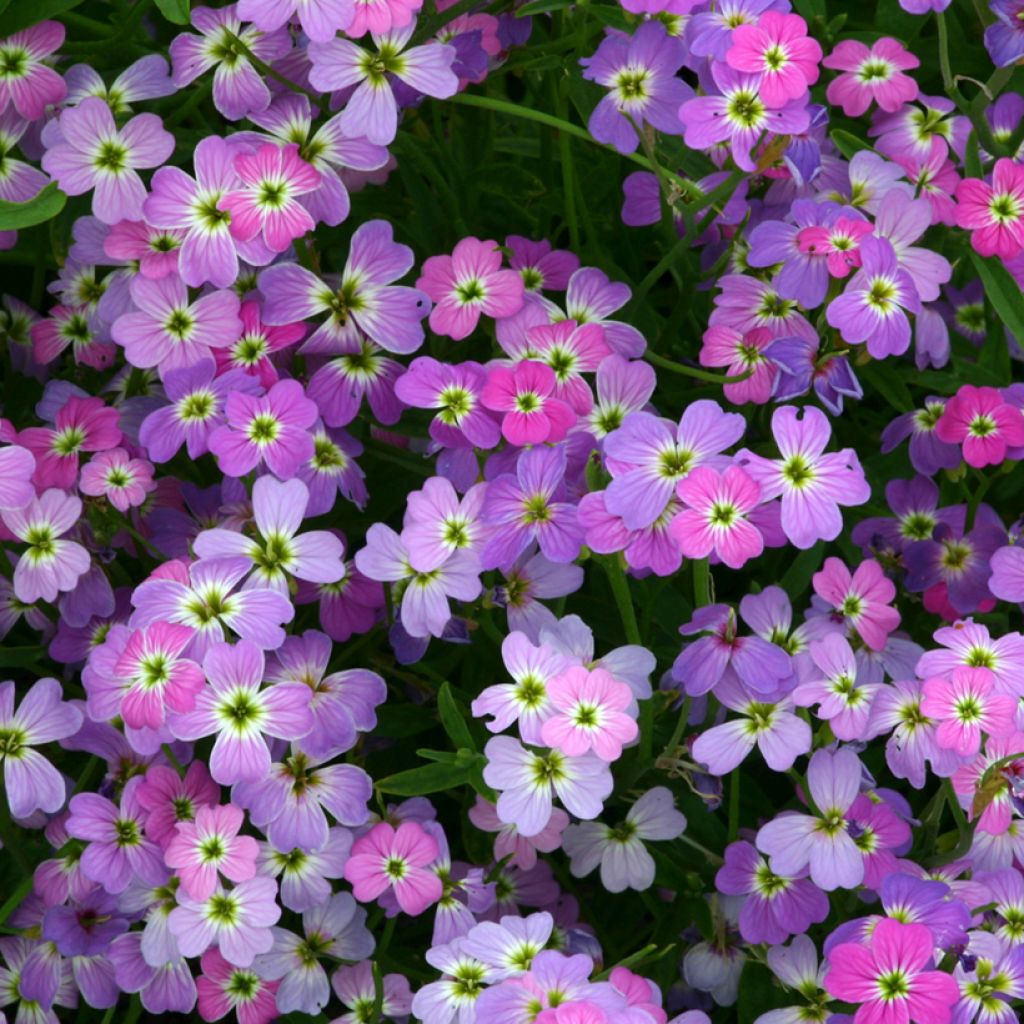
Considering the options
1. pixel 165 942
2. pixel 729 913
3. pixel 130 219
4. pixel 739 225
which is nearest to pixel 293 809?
→ pixel 165 942

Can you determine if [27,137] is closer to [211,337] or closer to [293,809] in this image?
[211,337]

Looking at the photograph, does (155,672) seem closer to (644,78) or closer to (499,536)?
A: (499,536)

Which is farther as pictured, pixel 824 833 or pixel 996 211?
pixel 996 211

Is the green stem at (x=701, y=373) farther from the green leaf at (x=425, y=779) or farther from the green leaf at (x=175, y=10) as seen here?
the green leaf at (x=175, y=10)

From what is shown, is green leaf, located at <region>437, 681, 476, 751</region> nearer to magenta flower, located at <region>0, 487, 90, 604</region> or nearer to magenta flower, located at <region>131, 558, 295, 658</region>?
magenta flower, located at <region>131, 558, 295, 658</region>

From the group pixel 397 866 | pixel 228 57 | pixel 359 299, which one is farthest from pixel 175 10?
pixel 397 866

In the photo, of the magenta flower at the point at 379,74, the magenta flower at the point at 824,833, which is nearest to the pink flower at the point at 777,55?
the magenta flower at the point at 379,74
